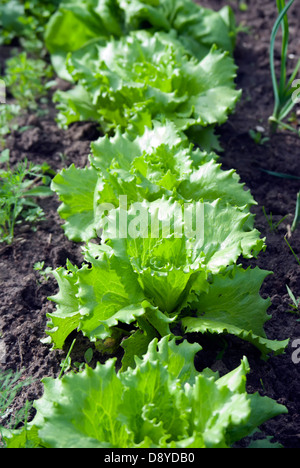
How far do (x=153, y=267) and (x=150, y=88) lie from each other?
1.55m

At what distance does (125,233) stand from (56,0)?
3513 mm

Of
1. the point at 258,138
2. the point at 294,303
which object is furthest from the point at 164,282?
the point at 258,138

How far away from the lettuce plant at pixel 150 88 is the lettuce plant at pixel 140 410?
5.87 feet

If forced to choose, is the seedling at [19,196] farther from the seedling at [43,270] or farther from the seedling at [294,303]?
the seedling at [294,303]

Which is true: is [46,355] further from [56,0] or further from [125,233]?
[56,0]

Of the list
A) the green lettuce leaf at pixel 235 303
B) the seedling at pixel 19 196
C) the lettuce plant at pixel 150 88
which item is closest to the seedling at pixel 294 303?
the green lettuce leaf at pixel 235 303

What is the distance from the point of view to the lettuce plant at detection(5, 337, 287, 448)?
6.17 ft

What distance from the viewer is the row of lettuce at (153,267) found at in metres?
1.96

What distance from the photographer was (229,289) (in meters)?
2.57

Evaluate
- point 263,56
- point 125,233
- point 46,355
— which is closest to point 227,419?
point 125,233

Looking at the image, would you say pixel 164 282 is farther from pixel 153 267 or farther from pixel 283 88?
pixel 283 88

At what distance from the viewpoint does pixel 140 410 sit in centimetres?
199

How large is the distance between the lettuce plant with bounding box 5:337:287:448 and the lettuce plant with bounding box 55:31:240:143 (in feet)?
5.87

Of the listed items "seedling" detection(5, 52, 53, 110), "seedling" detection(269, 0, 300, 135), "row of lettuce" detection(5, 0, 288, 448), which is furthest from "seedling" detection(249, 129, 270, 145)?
"seedling" detection(5, 52, 53, 110)
